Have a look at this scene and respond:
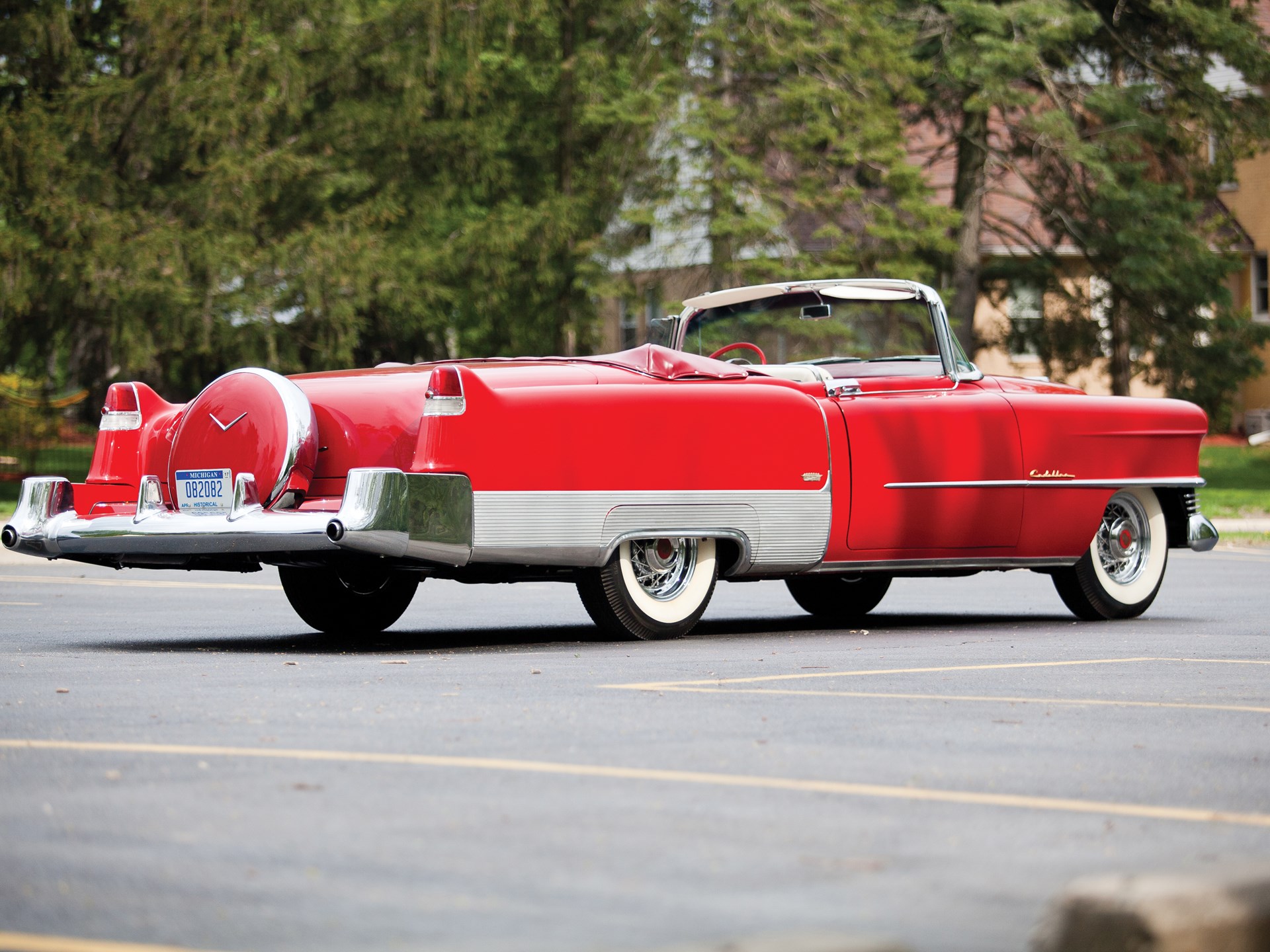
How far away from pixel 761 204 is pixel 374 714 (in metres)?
25.4

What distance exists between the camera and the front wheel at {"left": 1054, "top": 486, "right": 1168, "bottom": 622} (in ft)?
38.4

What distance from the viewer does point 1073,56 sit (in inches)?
1336

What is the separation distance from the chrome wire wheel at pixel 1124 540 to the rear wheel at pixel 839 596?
1.28 m

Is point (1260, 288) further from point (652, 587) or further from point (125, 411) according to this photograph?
point (125, 411)

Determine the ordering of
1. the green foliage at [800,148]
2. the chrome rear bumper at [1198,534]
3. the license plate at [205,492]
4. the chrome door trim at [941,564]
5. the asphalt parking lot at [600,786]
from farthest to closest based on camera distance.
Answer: the green foliage at [800,148] → the chrome rear bumper at [1198,534] → the chrome door trim at [941,564] → the license plate at [205,492] → the asphalt parking lot at [600,786]

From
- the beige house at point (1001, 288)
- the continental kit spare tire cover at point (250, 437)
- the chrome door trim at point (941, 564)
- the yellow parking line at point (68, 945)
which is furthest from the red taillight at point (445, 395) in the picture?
the beige house at point (1001, 288)

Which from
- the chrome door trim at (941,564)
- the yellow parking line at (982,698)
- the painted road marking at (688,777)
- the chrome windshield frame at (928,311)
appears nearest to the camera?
the painted road marking at (688,777)

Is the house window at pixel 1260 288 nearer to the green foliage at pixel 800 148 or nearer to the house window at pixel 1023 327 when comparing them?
the house window at pixel 1023 327

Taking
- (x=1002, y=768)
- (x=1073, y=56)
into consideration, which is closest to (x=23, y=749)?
(x=1002, y=768)

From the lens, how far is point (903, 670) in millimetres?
8594

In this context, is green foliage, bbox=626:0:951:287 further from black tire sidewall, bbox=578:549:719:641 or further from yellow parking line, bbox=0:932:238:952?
yellow parking line, bbox=0:932:238:952

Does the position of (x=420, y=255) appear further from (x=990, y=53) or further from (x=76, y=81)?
(x=990, y=53)

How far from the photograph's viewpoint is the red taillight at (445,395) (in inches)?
355

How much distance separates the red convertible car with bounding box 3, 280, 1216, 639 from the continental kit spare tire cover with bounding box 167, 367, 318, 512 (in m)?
0.01
